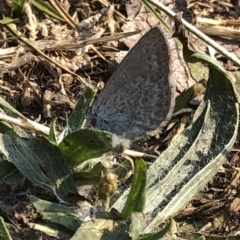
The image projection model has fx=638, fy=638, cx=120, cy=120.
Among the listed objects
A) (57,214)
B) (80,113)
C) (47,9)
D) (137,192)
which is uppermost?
(47,9)

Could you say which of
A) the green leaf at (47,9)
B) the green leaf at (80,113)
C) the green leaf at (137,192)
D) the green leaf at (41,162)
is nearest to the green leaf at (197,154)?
the green leaf at (137,192)

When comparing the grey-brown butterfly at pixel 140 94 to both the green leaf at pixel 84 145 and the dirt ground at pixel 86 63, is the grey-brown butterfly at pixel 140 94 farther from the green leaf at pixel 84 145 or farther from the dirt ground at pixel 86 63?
the dirt ground at pixel 86 63

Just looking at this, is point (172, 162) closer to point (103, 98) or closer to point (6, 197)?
point (103, 98)

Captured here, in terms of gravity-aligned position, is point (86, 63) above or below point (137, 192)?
above

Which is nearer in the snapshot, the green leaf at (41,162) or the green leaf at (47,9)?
the green leaf at (41,162)

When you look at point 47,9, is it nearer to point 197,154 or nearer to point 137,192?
point 197,154

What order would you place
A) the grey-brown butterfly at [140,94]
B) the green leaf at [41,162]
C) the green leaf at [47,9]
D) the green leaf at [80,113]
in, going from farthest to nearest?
the green leaf at [47,9]
the green leaf at [80,113]
the green leaf at [41,162]
the grey-brown butterfly at [140,94]

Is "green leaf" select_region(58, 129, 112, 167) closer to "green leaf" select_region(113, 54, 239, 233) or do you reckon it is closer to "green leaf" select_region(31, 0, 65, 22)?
"green leaf" select_region(113, 54, 239, 233)

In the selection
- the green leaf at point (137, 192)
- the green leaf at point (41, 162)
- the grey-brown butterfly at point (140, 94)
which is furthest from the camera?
the green leaf at point (41, 162)

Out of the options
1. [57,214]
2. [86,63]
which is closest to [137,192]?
[57,214]
